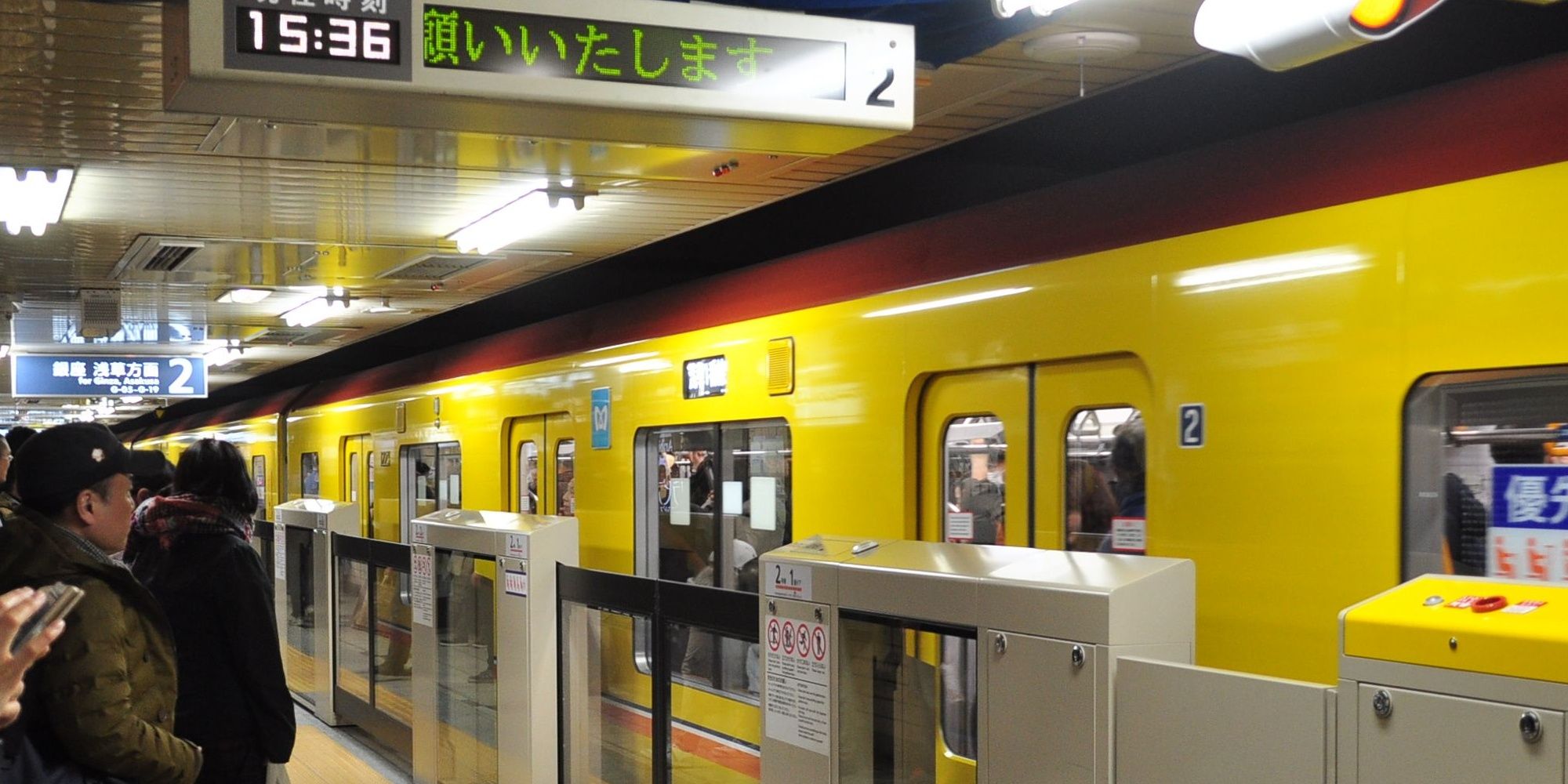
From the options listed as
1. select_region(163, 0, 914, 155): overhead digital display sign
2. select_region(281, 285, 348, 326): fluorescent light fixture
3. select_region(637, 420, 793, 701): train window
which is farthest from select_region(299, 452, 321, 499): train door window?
select_region(163, 0, 914, 155): overhead digital display sign

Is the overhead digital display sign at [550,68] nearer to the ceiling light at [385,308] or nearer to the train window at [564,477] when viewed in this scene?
the train window at [564,477]

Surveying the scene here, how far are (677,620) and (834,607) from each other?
1.18 meters

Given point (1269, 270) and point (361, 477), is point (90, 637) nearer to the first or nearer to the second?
point (1269, 270)

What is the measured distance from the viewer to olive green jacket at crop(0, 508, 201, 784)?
10.2 feet

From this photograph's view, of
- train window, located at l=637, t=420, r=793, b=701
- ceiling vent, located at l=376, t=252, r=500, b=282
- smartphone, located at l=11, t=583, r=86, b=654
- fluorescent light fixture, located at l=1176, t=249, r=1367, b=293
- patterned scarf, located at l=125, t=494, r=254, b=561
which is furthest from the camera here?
ceiling vent, located at l=376, t=252, r=500, b=282

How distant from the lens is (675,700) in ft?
17.2

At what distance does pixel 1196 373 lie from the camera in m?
4.31

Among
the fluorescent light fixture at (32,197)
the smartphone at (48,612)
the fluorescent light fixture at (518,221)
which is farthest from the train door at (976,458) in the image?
the fluorescent light fixture at (32,197)

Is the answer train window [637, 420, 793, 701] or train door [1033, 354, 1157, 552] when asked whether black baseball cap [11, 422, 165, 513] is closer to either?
train door [1033, 354, 1157, 552]

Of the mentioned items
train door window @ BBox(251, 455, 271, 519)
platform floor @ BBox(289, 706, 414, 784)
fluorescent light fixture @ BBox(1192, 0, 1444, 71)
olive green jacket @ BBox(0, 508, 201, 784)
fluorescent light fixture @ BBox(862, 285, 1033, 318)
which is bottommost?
platform floor @ BBox(289, 706, 414, 784)

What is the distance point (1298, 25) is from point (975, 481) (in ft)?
9.66

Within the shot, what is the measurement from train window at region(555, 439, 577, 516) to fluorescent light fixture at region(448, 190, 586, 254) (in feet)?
4.76

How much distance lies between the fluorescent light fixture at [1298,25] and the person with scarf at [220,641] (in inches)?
130

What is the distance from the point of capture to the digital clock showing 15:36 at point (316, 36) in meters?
3.23
